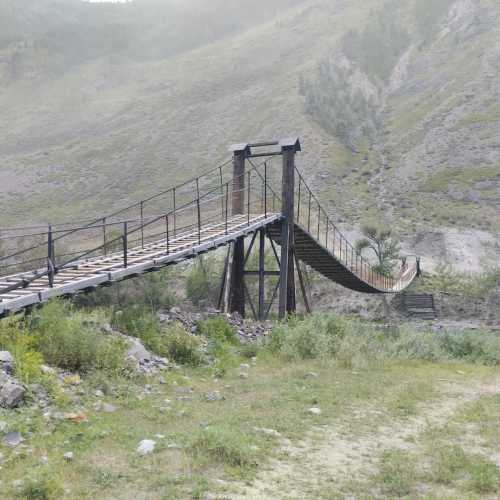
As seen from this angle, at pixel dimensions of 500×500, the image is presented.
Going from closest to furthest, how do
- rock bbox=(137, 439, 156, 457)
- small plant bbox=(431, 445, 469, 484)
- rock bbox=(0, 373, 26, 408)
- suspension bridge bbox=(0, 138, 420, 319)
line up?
small plant bbox=(431, 445, 469, 484), rock bbox=(137, 439, 156, 457), rock bbox=(0, 373, 26, 408), suspension bridge bbox=(0, 138, 420, 319)

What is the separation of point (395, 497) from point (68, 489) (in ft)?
8.80

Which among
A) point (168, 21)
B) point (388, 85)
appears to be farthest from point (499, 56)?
point (168, 21)

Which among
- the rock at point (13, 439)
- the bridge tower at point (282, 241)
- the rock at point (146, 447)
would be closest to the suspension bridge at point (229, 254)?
the bridge tower at point (282, 241)

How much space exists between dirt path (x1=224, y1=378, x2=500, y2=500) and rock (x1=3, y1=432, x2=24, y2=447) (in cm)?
219

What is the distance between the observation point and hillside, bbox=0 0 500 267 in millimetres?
44625

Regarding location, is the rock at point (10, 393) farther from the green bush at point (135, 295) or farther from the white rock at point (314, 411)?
the green bush at point (135, 295)

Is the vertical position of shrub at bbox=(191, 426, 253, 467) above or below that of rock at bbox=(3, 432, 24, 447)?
below

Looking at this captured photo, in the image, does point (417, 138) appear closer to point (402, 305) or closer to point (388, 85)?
point (388, 85)

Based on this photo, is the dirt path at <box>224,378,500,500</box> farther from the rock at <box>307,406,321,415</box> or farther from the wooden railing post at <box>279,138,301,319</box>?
the wooden railing post at <box>279,138,301,319</box>

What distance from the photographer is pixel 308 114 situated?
187 ft

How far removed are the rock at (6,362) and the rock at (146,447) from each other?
2072 mm

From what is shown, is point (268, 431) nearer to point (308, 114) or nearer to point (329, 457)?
point (329, 457)

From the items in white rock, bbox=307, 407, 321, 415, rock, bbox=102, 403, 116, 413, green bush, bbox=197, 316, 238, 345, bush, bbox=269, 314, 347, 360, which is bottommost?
Answer: white rock, bbox=307, 407, 321, 415

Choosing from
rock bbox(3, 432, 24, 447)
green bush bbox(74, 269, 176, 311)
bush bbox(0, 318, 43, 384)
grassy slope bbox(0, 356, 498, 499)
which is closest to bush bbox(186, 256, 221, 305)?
green bush bbox(74, 269, 176, 311)
